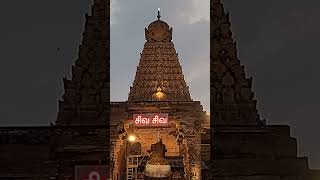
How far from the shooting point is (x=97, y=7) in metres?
19.3

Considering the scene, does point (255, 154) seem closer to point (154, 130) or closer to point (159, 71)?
point (154, 130)

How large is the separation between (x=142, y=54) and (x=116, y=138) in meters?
7.12

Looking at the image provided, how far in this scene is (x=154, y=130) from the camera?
20234 mm

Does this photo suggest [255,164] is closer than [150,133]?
Yes

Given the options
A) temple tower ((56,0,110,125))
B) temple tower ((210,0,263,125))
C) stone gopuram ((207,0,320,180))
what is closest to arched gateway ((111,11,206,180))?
temple tower ((56,0,110,125))

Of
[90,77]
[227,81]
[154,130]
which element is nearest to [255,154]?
[227,81]

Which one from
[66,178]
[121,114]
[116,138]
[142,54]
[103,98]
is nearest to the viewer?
[66,178]

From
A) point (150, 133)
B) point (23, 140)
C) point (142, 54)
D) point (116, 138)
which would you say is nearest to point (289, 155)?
point (116, 138)

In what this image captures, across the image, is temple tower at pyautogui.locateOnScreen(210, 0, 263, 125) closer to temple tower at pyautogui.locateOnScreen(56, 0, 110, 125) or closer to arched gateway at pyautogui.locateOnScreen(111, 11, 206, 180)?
arched gateway at pyautogui.locateOnScreen(111, 11, 206, 180)

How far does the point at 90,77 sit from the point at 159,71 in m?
4.18

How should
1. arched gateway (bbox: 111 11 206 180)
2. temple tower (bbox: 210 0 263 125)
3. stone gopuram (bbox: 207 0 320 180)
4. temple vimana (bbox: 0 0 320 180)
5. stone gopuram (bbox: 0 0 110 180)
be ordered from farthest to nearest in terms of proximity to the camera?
temple tower (bbox: 210 0 263 125)
arched gateway (bbox: 111 11 206 180)
temple vimana (bbox: 0 0 320 180)
stone gopuram (bbox: 207 0 320 180)
stone gopuram (bbox: 0 0 110 180)

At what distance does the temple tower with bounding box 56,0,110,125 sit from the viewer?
18547 millimetres

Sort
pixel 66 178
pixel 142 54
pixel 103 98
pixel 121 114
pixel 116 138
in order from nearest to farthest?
pixel 66 178 → pixel 116 138 → pixel 103 98 → pixel 121 114 → pixel 142 54

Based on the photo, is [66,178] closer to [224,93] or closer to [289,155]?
[289,155]
